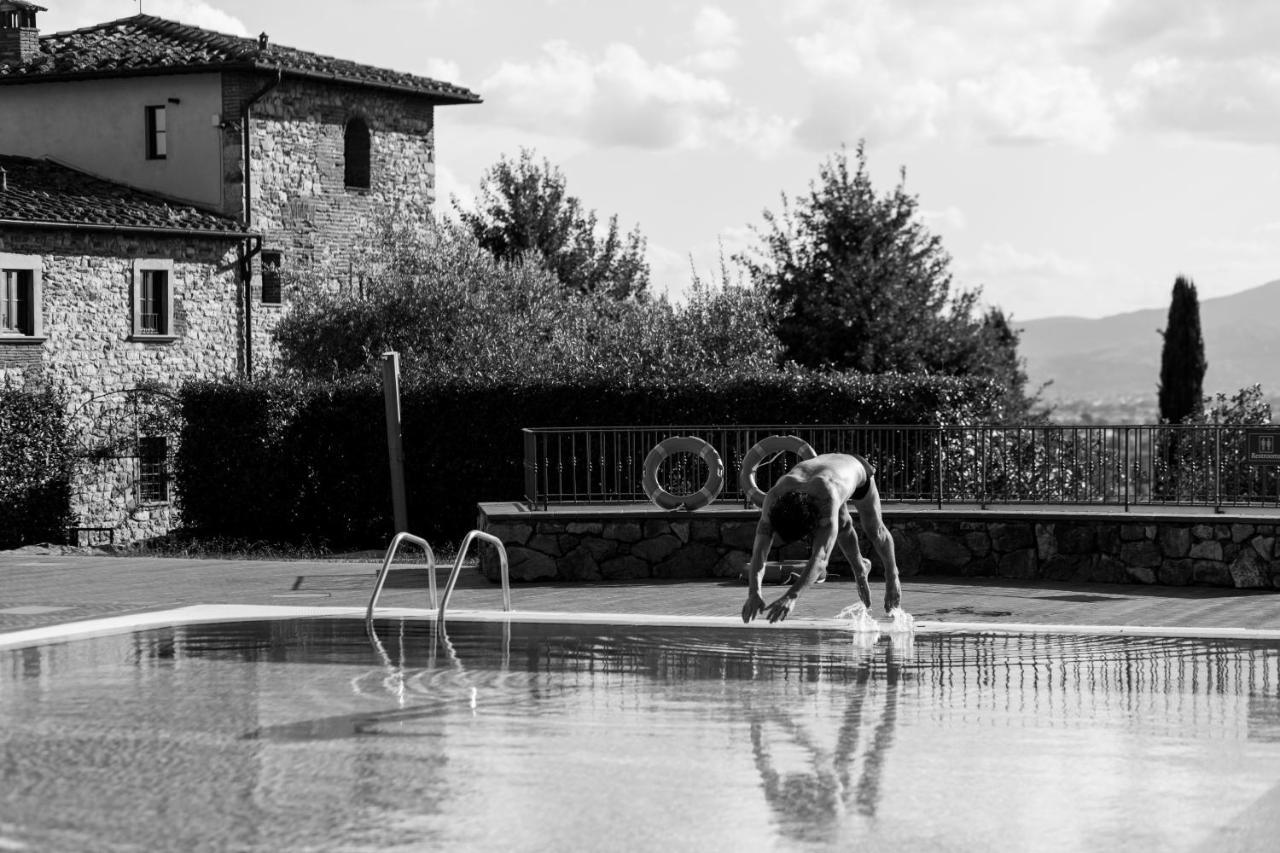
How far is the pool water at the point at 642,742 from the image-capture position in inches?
313

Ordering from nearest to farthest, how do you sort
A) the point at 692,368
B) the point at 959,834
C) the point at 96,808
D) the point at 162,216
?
the point at 959,834, the point at 96,808, the point at 692,368, the point at 162,216

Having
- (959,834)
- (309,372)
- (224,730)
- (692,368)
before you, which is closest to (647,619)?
(224,730)

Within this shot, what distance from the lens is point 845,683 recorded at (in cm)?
1184

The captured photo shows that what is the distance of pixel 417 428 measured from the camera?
2566 centimetres

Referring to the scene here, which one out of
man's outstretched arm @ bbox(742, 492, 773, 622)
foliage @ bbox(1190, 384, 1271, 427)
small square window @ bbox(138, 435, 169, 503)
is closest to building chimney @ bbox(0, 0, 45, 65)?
small square window @ bbox(138, 435, 169, 503)

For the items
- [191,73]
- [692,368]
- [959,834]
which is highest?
[191,73]

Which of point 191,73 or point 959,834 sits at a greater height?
point 191,73

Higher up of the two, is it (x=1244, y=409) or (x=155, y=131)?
(x=155, y=131)

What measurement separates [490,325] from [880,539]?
19.8 m

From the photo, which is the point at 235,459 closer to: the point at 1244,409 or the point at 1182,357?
the point at 1244,409

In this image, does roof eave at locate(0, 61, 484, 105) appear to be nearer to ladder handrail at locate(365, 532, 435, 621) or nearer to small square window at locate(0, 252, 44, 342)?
small square window at locate(0, 252, 44, 342)

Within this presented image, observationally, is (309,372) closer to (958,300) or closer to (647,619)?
(958,300)

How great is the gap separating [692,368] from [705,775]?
2060 centimetres

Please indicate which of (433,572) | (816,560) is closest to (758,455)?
(433,572)
